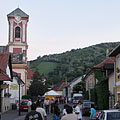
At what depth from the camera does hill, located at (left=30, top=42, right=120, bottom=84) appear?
389 ft

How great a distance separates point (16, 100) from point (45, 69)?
97772 millimetres

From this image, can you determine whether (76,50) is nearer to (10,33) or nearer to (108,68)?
(10,33)

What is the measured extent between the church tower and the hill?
44972 millimetres

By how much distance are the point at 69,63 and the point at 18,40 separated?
255 feet

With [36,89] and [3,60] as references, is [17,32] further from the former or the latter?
[3,60]

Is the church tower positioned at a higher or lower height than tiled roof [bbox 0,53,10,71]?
higher

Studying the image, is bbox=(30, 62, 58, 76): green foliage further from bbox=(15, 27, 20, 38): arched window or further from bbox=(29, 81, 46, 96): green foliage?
bbox=(15, 27, 20, 38): arched window

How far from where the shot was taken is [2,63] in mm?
32438


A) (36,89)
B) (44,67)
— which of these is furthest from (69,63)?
(36,89)

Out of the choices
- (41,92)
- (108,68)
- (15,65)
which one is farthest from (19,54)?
(108,68)

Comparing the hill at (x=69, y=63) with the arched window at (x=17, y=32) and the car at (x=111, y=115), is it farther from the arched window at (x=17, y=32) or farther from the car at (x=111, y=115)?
the car at (x=111, y=115)

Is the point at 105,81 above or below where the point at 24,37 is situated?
below

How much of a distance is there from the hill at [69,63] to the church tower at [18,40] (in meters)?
45.0

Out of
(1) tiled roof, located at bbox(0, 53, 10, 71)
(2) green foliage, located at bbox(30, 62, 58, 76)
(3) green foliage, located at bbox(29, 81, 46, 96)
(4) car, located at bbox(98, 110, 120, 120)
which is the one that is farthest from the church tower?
(2) green foliage, located at bbox(30, 62, 58, 76)
